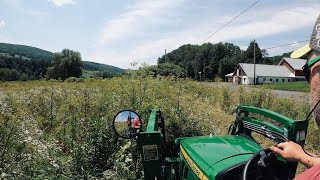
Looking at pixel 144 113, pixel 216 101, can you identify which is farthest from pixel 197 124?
pixel 216 101

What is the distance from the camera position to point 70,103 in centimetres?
551

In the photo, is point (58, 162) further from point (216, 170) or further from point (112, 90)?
point (216, 170)

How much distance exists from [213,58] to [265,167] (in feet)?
354

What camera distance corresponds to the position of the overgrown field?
13.8 ft

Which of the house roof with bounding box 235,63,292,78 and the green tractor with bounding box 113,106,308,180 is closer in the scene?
the green tractor with bounding box 113,106,308,180

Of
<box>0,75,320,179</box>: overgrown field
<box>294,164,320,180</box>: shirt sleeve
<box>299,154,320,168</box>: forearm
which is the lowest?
<box>0,75,320,179</box>: overgrown field

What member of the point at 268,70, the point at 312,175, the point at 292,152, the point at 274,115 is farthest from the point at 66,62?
the point at 312,175

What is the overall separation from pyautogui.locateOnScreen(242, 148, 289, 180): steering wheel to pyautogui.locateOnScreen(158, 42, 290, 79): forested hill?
9046cm

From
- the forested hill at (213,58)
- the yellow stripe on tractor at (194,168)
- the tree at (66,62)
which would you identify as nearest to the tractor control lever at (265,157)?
the yellow stripe on tractor at (194,168)

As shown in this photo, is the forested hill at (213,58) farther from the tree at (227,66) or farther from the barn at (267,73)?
the barn at (267,73)

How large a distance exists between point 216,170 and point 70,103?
3.84 meters

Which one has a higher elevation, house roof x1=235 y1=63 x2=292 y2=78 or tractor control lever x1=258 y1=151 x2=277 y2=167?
house roof x1=235 y1=63 x2=292 y2=78

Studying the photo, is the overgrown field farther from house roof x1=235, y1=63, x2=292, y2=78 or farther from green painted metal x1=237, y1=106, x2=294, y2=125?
house roof x1=235, y1=63, x2=292, y2=78

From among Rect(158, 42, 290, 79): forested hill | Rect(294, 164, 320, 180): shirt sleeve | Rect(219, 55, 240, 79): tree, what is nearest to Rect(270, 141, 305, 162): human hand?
Rect(294, 164, 320, 180): shirt sleeve
